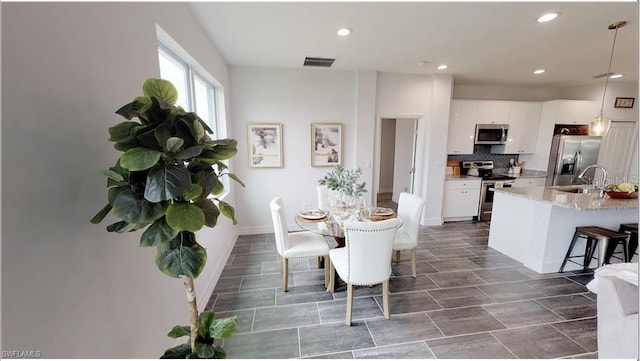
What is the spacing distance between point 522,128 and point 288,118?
191 inches

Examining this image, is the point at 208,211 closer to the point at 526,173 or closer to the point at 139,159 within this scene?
the point at 139,159

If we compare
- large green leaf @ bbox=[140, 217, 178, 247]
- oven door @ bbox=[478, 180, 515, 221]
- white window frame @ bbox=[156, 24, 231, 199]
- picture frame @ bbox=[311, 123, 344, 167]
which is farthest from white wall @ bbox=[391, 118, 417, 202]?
large green leaf @ bbox=[140, 217, 178, 247]

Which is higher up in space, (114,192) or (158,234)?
(114,192)

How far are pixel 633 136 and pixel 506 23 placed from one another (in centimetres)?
566

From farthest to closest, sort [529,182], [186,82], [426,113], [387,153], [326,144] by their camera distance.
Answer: [387,153]
[529,182]
[426,113]
[326,144]
[186,82]

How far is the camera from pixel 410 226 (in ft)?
9.48

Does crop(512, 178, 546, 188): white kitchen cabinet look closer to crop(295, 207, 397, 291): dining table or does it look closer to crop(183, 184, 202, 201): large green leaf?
crop(295, 207, 397, 291): dining table

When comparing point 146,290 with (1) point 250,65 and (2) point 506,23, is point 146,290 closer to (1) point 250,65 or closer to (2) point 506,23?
(1) point 250,65

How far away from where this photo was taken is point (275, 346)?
1932 mm

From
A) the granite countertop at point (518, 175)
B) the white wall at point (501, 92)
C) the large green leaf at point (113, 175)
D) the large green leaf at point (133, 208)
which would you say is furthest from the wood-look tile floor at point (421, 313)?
the white wall at point (501, 92)

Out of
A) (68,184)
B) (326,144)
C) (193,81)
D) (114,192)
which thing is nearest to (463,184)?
(326,144)

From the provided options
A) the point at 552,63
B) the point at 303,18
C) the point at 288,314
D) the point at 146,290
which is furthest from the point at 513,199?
the point at 146,290

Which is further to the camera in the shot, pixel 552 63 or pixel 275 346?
pixel 552 63

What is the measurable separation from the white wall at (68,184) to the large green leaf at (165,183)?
14.4 inches
